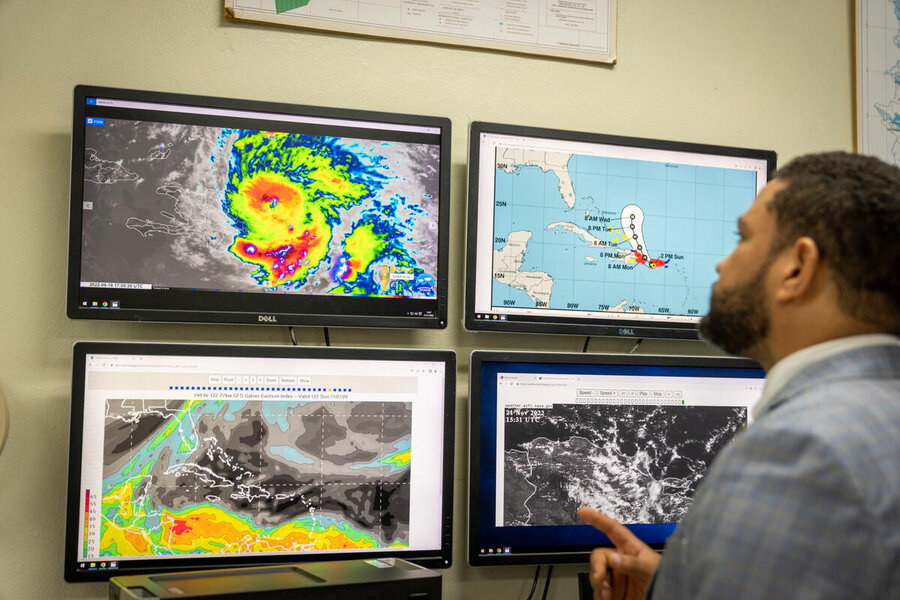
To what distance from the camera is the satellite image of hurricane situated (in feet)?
5.25

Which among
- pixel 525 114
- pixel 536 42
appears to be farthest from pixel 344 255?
→ pixel 536 42

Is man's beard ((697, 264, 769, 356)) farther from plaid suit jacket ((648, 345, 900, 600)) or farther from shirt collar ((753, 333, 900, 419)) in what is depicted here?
plaid suit jacket ((648, 345, 900, 600))

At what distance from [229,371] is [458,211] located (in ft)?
1.86

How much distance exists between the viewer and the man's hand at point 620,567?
4.01ft

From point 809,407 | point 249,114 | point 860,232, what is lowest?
point 809,407

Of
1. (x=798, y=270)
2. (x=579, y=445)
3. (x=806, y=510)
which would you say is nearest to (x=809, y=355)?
(x=798, y=270)

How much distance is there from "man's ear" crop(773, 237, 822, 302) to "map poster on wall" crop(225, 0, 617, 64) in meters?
0.91

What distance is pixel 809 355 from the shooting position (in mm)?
955

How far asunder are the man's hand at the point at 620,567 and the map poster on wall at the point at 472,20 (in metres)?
1.01

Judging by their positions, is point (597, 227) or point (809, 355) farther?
point (597, 227)

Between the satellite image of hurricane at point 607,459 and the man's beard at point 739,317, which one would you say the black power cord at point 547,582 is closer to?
the satellite image of hurricane at point 607,459

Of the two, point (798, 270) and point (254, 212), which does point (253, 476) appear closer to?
point (254, 212)

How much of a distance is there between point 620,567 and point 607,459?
42cm

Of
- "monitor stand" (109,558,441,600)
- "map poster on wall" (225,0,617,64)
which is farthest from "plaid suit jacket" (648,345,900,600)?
"map poster on wall" (225,0,617,64)
